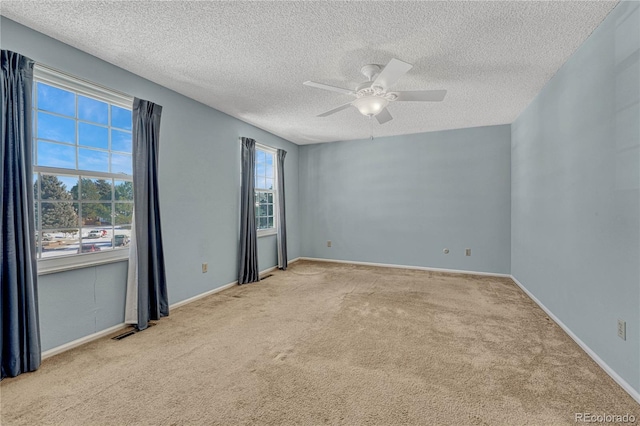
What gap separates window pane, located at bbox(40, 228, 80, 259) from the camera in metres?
2.22

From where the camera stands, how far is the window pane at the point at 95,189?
8.09 ft

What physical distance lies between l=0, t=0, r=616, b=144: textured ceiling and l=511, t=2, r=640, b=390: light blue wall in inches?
10.7

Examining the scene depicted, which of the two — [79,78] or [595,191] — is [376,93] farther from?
A: [79,78]

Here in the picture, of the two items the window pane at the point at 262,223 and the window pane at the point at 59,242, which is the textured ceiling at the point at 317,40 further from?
the window pane at the point at 262,223

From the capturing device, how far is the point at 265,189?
511 centimetres

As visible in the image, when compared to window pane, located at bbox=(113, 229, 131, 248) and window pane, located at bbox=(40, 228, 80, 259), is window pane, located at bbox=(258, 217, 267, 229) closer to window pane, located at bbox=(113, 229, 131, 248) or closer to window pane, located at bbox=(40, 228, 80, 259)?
window pane, located at bbox=(113, 229, 131, 248)

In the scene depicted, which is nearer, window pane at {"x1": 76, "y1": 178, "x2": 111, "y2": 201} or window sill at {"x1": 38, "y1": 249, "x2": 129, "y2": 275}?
window sill at {"x1": 38, "y1": 249, "x2": 129, "y2": 275}

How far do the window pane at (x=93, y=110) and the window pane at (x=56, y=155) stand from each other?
335 millimetres

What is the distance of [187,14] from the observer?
1900mm

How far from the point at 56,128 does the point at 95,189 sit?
0.57 metres

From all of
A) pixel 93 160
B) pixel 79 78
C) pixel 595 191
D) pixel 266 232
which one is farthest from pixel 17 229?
pixel 595 191

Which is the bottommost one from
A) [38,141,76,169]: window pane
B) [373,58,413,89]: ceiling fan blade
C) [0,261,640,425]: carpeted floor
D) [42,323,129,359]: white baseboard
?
[0,261,640,425]: carpeted floor

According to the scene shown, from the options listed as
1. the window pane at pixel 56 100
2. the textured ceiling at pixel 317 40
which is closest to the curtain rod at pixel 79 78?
the window pane at pixel 56 100

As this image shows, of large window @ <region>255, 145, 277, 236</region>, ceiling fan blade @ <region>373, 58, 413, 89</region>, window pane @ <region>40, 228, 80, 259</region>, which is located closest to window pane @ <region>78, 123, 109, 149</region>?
window pane @ <region>40, 228, 80, 259</region>
